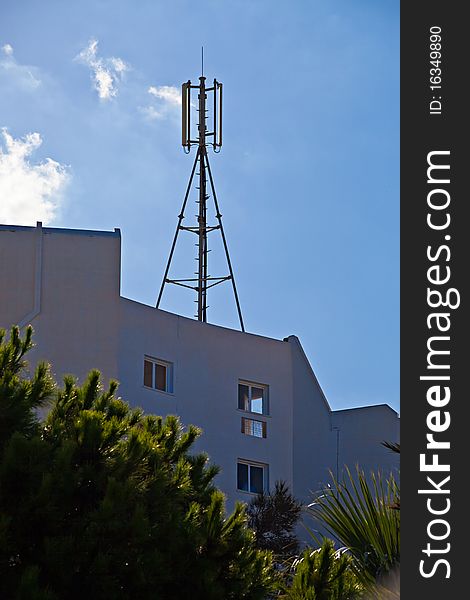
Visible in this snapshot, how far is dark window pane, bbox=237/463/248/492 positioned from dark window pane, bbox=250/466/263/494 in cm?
22

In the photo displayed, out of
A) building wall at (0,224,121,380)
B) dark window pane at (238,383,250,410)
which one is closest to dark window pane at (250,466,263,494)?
dark window pane at (238,383,250,410)

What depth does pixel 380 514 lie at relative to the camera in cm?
976

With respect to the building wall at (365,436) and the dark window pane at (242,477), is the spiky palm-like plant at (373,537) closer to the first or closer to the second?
the dark window pane at (242,477)

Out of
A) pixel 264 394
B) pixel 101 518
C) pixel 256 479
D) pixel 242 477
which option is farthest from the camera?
pixel 264 394

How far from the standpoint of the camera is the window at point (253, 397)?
3772 cm

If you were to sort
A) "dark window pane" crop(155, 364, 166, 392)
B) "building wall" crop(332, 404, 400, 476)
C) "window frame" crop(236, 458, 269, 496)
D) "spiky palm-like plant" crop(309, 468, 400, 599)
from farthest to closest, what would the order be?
"building wall" crop(332, 404, 400, 476)
"window frame" crop(236, 458, 269, 496)
"dark window pane" crop(155, 364, 166, 392)
"spiky palm-like plant" crop(309, 468, 400, 599)

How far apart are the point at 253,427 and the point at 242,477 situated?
1.68 metres

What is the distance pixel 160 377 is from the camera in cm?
3500

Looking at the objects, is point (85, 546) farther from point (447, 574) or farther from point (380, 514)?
point (447, 574)

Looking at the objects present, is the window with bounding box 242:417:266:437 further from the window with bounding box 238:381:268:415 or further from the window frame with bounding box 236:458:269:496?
the window frame with bounding box 236:458:269:496

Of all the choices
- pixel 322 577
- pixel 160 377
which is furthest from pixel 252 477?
pixel 322 577

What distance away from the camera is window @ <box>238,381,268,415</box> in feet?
124

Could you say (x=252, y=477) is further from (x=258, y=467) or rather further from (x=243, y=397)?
(x=243, y=397)

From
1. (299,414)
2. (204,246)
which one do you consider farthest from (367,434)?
(204,246)
